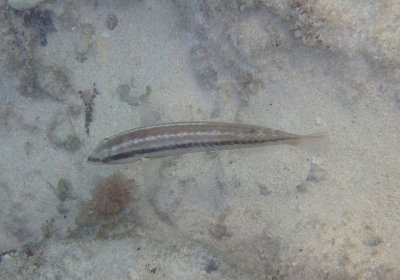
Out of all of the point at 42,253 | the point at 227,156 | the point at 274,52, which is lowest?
the point at 42,253

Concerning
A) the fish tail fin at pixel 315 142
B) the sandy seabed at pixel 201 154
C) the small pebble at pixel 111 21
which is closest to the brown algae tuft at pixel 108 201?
the sandy seabed at pixel 201 154

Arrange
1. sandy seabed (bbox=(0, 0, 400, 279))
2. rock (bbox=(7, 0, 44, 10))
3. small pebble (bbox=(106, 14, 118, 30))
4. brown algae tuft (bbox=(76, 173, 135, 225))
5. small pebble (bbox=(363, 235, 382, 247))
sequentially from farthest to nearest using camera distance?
small pebble (bbox=(106, 14, 118, 30)) → rock (bbox=(7, 0, 44, 10)) → brown algae tuft (bbox=(76, 173, 135, 225)) → sandy seabed (bbox=(0, 0, 400, 279)) → small pebble (bbox=(363, 235, 382, 247))

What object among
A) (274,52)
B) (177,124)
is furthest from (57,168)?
(274,52)

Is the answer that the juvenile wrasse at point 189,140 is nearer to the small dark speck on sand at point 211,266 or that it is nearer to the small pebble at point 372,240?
the small pebble at point 372,240

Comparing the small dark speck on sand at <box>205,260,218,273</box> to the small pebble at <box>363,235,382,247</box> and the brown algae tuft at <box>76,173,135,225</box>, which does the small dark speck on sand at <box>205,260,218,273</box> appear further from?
the small pebble at <box>363,235,382,247</box>

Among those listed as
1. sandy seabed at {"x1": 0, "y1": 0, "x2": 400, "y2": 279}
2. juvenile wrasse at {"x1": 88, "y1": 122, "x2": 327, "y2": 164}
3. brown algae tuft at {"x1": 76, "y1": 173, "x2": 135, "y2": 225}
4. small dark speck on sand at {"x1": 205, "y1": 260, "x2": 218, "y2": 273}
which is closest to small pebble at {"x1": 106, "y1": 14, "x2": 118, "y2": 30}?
sandy seabed at {"x1": 0, "y1": 0, "x2": 400, "y2": 279}

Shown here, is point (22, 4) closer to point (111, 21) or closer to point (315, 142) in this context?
point (111, 21)

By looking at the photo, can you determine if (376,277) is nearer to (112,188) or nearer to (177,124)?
(177,124)
